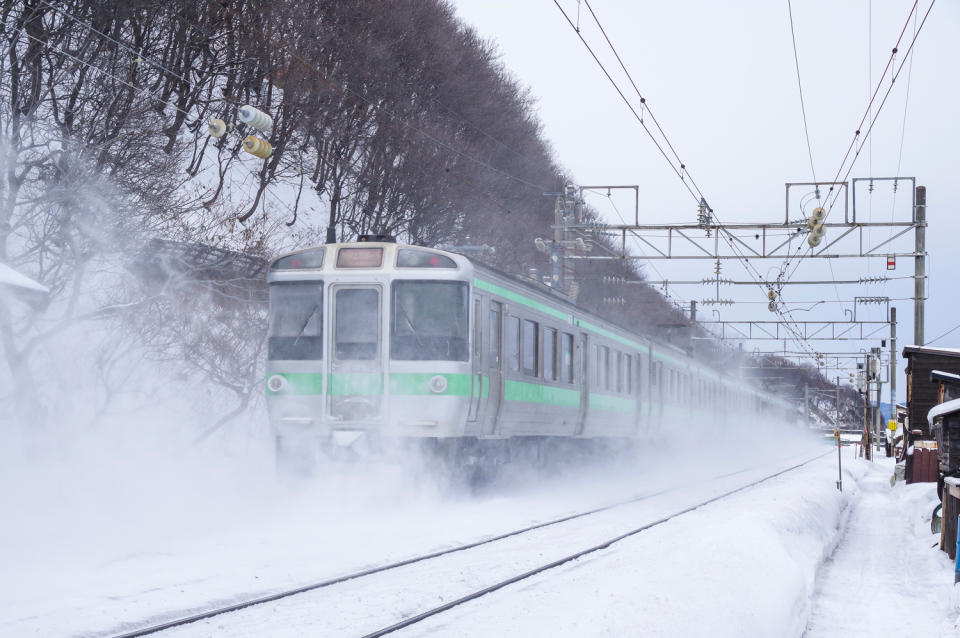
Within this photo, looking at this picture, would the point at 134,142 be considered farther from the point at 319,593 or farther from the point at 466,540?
the point at 319,593

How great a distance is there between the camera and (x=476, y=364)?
13.6m

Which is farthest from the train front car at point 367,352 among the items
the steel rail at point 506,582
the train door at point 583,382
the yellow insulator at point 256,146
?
the train door at point 583,382

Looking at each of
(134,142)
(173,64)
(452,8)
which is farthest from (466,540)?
(452,8)

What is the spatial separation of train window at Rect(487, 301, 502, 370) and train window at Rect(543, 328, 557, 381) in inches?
87.1

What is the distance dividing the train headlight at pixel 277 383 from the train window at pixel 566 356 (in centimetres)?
544

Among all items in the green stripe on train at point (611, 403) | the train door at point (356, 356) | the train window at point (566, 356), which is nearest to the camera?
the train door at point (356, 356)

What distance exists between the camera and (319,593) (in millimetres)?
7395

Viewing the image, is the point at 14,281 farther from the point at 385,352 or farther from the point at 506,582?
the point at 506,582

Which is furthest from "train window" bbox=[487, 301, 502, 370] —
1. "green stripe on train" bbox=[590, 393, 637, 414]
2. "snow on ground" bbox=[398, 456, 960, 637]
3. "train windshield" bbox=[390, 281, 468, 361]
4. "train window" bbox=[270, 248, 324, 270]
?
"green stripe on train" bbox=[590, 393, 637, 414]

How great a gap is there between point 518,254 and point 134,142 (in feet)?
70.5

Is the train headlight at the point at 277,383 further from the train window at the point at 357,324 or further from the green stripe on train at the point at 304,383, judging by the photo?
the train window at the point at 357,324

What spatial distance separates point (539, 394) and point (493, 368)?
227cm

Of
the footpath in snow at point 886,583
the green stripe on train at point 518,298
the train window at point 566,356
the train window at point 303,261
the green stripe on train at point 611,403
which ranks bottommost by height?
the footpath in snow at point 886,583

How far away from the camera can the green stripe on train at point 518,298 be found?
13.9 m
